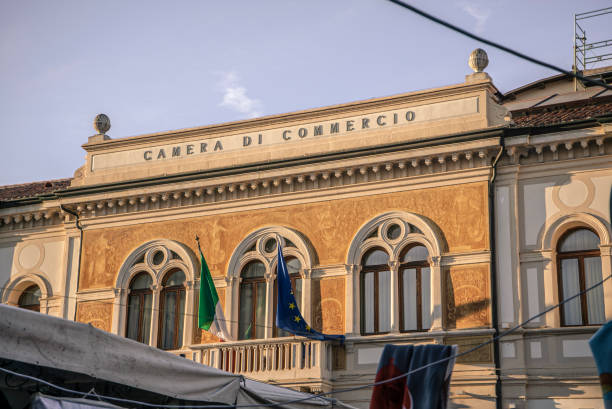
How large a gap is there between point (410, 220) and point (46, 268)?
8981mm

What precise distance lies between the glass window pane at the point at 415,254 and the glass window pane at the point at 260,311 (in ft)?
10.3

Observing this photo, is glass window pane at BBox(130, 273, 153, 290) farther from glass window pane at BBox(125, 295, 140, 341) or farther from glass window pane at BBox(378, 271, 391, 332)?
glass window pane at BBox(378, 271, 391, 332)

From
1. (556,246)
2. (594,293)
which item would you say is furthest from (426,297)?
(594,293)

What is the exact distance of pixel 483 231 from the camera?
1817cm

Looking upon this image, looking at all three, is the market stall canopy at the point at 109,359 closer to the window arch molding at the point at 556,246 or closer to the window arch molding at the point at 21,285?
the window arch molding at the point at 556,246

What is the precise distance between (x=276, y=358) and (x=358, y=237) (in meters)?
2.92

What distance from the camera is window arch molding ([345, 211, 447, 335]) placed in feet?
59.9

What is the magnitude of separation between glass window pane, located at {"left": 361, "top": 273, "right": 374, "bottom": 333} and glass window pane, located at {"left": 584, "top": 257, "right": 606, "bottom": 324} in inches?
163

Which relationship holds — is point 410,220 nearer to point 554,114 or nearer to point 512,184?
point 512,184

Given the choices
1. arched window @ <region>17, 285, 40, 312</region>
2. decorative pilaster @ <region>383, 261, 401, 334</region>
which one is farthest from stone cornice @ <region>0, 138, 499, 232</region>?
decorative pilaster @ <region>383, 261, 401, 334</region>

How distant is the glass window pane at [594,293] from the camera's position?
17203 millimetres

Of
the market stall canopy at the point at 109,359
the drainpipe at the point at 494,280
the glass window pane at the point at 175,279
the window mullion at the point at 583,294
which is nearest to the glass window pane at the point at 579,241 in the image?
the window mullion at the point at 583,294

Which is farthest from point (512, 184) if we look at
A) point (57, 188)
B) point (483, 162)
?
point (57, 188)

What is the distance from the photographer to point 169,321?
68.2ft
